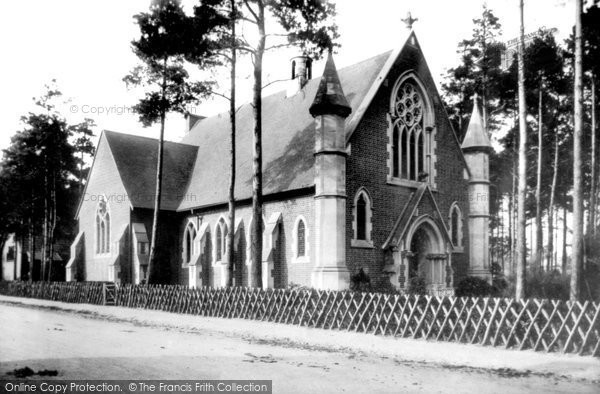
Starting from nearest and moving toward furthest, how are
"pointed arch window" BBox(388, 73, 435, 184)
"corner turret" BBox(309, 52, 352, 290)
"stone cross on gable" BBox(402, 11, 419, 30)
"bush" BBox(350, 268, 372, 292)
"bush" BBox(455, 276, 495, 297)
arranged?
"corner turret" BBox(309, 52, 352, 290) → "bush" BBox(350, 268, 372, 292) → "bush" BBox(455, 276, 495, 297) → "pointed arch window" BBox(388, 73, 435, 184) → "stone cross on gable" BBox(402, 11, 419, 30)

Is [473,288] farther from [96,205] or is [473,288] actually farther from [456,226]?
[96,205]

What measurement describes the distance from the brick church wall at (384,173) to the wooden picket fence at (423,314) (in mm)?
5058

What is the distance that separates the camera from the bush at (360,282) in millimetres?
21094

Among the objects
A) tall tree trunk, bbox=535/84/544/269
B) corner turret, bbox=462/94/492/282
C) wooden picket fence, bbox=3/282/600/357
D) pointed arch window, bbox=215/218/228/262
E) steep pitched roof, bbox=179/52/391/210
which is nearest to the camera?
wooden picket fence, bbox=3/282/600/357

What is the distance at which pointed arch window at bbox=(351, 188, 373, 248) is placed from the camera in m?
22.7

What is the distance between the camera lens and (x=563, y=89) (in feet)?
113

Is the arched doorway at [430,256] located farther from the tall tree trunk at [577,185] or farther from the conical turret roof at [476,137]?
the tall tree trunk at [577,185]

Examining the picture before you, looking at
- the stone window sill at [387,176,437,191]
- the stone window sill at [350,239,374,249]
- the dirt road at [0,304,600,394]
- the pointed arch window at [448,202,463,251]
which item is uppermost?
the stone window sill at [387,176,437,191]

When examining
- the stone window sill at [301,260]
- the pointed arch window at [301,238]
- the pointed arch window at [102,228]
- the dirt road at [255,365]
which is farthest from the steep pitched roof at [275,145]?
the dirt road at [255,365]

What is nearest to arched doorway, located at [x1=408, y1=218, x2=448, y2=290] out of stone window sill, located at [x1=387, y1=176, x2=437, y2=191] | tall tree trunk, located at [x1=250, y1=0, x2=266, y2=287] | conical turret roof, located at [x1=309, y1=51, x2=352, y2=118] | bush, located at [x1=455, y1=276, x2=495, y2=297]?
bush, located at [x1=455, y1=276, x2=495, y2=297]

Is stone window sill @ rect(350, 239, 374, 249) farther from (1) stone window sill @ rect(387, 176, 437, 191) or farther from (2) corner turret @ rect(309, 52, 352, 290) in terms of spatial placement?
(1) stone window sill @ rect(387, 176, 437, 191)

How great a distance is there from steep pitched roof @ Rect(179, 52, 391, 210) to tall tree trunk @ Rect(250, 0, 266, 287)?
3350 millimetres

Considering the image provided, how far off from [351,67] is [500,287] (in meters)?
12.8

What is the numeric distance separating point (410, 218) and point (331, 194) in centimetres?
426
